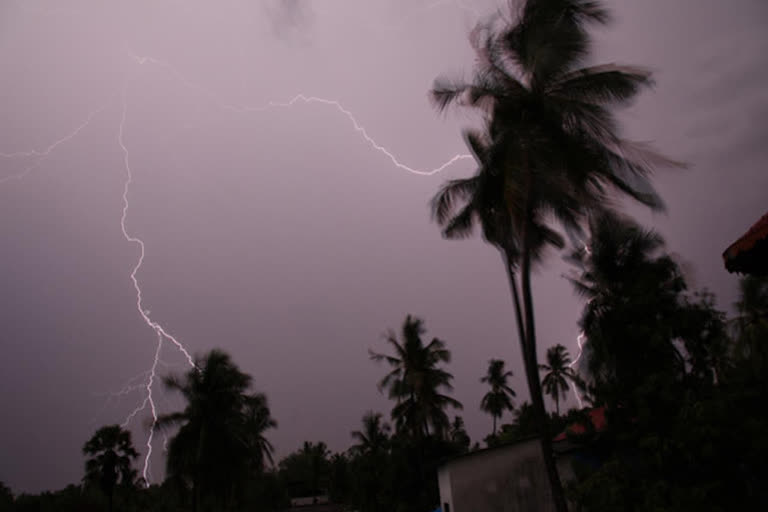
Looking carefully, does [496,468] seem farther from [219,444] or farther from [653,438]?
[219,444]

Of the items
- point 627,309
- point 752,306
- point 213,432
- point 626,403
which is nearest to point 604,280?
point 627,309

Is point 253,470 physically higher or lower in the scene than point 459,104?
lower

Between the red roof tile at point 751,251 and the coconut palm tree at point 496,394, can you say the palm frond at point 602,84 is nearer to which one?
the red roof tile at point 751,251

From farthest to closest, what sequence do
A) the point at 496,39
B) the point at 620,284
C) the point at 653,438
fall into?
the point at 620,284, the point at 496,39, the point at 653,438

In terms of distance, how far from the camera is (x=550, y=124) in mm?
9938

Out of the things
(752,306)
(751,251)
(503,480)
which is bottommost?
(503,480)

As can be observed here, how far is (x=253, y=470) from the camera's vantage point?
28.1m

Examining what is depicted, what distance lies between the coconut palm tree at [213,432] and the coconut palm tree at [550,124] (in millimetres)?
20830

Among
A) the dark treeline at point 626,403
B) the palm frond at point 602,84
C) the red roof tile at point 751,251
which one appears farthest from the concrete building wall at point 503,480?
the red roof tile at point 751,251

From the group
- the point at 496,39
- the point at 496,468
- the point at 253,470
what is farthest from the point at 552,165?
the point at 253,470

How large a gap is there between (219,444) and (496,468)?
655 inches

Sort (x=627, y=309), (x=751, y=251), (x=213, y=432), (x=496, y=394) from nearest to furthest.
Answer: (x=751, y=251) < (x=627, y=309) < (x=213, y=432) < (x=496, y=394)

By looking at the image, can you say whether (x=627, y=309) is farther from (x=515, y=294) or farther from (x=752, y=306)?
(x=752, y=306)

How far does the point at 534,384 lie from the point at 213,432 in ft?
70.8
